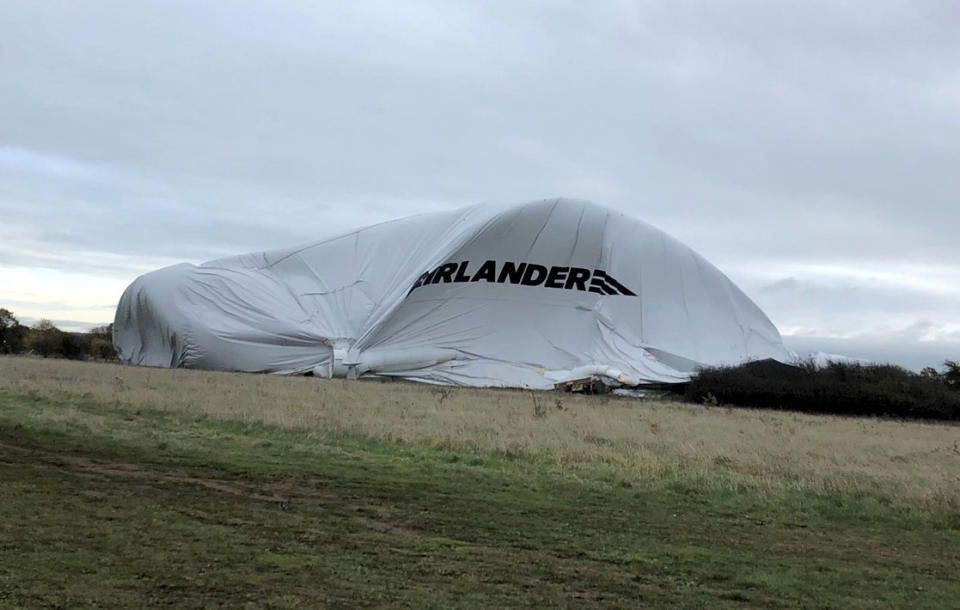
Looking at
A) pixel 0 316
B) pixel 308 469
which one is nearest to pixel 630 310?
pixel 308 469

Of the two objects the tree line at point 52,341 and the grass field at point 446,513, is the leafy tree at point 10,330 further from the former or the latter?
the grass field at point 446,513

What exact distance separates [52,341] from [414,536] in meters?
62.1

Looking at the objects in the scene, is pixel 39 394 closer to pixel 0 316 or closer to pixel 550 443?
pixel 550 443

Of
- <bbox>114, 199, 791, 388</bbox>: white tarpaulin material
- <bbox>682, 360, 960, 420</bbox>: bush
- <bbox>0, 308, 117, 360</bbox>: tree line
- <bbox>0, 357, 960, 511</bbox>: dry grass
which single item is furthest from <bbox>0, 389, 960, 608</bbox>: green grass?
<bbox>0, 308, 117, 360</bbox>: tree line

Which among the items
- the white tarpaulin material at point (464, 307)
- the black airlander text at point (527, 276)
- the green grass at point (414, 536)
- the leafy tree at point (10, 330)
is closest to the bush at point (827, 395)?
the white tarpaulin material at point (464, 307)

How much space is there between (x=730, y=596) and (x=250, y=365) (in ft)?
97.3

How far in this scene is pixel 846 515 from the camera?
951cm

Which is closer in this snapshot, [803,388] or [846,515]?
[846,515]

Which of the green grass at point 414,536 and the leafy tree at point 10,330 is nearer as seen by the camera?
the green grass at point 414,536

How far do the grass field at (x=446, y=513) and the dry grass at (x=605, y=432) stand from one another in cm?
9

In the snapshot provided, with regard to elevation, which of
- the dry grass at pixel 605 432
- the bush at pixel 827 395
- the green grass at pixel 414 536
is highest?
the bush at pixel 827 395

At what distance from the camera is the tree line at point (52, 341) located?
190ft

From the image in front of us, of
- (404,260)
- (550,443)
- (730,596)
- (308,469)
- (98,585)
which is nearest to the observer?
(98,585)

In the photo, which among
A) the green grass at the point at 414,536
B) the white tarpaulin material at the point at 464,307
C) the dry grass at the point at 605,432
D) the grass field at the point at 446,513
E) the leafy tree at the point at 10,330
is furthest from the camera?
the leafy tree at the point at 10,330
